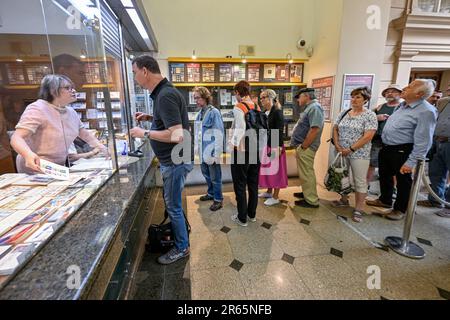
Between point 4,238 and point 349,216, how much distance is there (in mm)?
3234

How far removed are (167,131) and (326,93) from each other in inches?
126

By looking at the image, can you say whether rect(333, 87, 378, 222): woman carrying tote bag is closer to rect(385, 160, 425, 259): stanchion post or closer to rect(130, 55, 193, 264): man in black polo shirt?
rect(385, 160, 425, 259): stanchion post

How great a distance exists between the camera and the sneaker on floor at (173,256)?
1964mm

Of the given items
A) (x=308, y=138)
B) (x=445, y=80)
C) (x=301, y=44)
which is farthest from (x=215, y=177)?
(x=445, y=80)

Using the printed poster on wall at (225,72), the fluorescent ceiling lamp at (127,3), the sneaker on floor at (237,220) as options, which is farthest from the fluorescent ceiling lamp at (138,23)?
the sneaker on floor at (237,220)

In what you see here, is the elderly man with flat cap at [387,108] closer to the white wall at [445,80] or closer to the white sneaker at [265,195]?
the white sneaker at [265,195]

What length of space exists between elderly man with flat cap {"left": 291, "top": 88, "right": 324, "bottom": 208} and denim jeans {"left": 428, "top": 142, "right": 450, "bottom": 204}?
1.69 m

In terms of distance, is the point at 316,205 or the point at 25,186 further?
the point at 316,205

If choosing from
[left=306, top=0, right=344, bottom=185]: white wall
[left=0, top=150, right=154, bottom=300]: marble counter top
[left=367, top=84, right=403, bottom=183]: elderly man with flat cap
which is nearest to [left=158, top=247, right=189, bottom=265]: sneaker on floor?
[left=0, top=150, right=154, bottom=300]: marble counter top

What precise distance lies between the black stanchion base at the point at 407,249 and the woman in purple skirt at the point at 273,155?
4.39 ft

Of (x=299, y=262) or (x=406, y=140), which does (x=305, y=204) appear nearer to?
(x=299, y=262)

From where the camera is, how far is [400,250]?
211cm

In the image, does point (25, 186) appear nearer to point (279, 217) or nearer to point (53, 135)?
point (53, 135)
